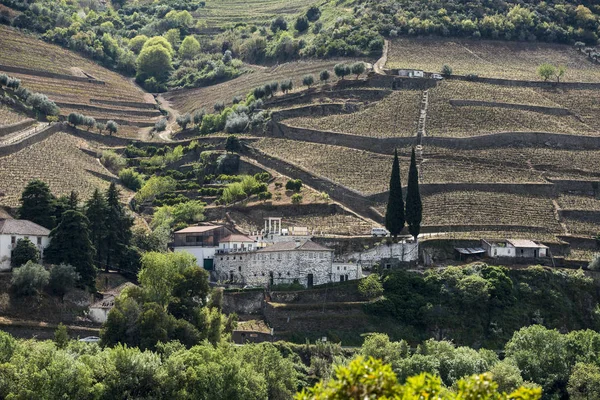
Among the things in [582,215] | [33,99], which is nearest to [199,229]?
[582,215]

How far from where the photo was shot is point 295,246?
90.8m

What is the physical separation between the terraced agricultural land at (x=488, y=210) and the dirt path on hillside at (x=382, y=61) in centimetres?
2862

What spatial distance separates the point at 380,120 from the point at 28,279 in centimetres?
4777

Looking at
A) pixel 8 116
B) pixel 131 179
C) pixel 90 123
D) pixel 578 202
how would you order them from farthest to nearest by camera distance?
pixel 90 123
pixel 8 116
pixel 131 179
pixel 578 202

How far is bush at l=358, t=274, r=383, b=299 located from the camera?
285 feet

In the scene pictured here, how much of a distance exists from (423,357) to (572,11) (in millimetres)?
83607

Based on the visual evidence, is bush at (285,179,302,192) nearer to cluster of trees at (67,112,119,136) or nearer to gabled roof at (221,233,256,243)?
gabled roof at (221,233,256,243)

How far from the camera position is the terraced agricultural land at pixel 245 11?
178 meters

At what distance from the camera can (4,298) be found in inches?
3159

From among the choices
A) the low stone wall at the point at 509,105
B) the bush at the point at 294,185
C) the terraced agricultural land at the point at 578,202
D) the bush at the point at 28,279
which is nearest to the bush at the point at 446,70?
the low stone wall at the point at 509,105

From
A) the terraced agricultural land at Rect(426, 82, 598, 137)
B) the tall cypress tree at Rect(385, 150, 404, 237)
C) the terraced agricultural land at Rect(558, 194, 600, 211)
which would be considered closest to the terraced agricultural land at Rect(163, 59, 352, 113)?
the terraced agricultural land at Rect(426, 82, 598, 137)

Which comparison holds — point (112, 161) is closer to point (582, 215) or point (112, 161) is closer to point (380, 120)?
point (380, 120)

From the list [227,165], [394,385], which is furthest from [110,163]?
[394,385]

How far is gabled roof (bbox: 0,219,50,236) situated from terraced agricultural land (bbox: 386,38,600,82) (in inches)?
2162
